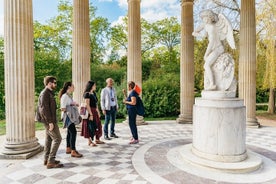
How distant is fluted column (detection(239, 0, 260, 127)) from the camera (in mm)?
10039

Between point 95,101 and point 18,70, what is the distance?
2.36 meters

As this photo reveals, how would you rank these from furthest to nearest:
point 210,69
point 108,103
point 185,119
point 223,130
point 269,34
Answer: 1. point 269,34
2. point 185,119
3. point 108,103
4. point 210,69
5. point 223,130

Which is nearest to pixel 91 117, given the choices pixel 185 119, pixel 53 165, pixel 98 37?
pixel 53 165

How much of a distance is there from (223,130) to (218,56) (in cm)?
205

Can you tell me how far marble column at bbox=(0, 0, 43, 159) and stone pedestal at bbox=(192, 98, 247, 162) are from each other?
15.8ft

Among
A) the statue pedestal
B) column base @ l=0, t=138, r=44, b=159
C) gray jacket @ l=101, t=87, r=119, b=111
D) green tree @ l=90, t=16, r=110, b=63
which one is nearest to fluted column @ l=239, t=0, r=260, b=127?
the statue pedestal

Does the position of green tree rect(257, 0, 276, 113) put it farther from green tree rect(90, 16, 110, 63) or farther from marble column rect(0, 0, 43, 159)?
green tree rect(90, 16, 110, 63)

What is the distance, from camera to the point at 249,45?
10.1m

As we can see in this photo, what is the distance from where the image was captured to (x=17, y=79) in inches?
222

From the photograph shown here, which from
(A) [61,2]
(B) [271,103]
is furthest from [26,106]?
(A) [61,2]

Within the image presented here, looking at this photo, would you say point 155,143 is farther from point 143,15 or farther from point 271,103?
point 143,15

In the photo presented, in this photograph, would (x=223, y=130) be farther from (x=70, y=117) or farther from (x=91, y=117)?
(x=70, y=117)

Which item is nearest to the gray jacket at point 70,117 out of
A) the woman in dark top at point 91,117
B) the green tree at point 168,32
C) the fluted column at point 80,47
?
the woman in dark top at point 91,117

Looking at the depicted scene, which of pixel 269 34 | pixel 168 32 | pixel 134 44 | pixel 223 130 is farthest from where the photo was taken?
pixel 168 32
